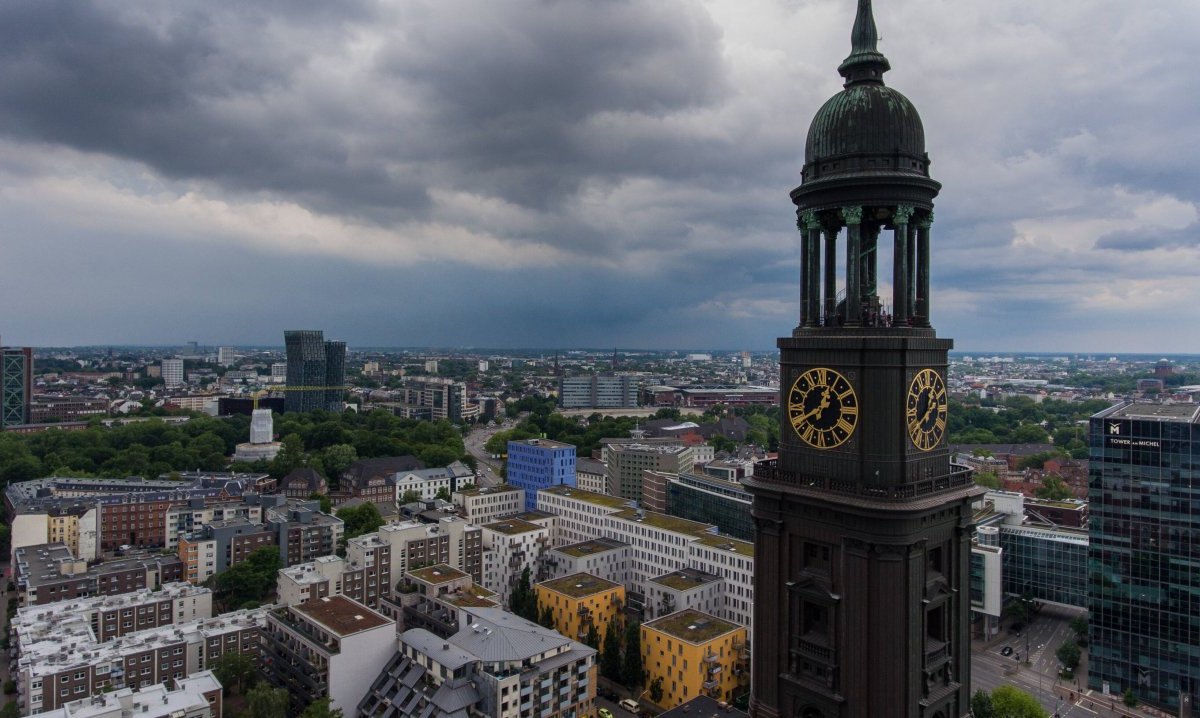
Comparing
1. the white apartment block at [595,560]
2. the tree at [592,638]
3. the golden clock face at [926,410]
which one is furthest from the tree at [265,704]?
the golden clock face at [926,410]

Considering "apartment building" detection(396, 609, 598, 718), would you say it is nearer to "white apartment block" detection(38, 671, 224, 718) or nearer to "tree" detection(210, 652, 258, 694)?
"white apartment block" detection(38, 671, 224, 718)

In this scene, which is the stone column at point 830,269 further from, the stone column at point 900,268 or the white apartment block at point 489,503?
the white apartment block at point 489,503

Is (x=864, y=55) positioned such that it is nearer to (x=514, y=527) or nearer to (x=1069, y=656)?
(x=1069, y=656)

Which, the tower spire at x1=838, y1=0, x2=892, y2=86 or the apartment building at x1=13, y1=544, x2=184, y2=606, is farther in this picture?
the apartment building at x1=13, y1=544, x2=184, y2=606

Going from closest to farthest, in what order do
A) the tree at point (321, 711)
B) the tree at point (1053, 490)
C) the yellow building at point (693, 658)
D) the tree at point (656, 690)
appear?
the tree at point (321, 711) → the yellow building at point (693, 658) → the tree at point (656, 690) → the tree at point (1053, 490)

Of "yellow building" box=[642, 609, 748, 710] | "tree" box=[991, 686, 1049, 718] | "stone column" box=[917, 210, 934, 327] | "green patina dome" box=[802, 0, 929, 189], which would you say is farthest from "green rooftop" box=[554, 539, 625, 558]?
"green patina dome" box=[802, 0, 929, 189]
